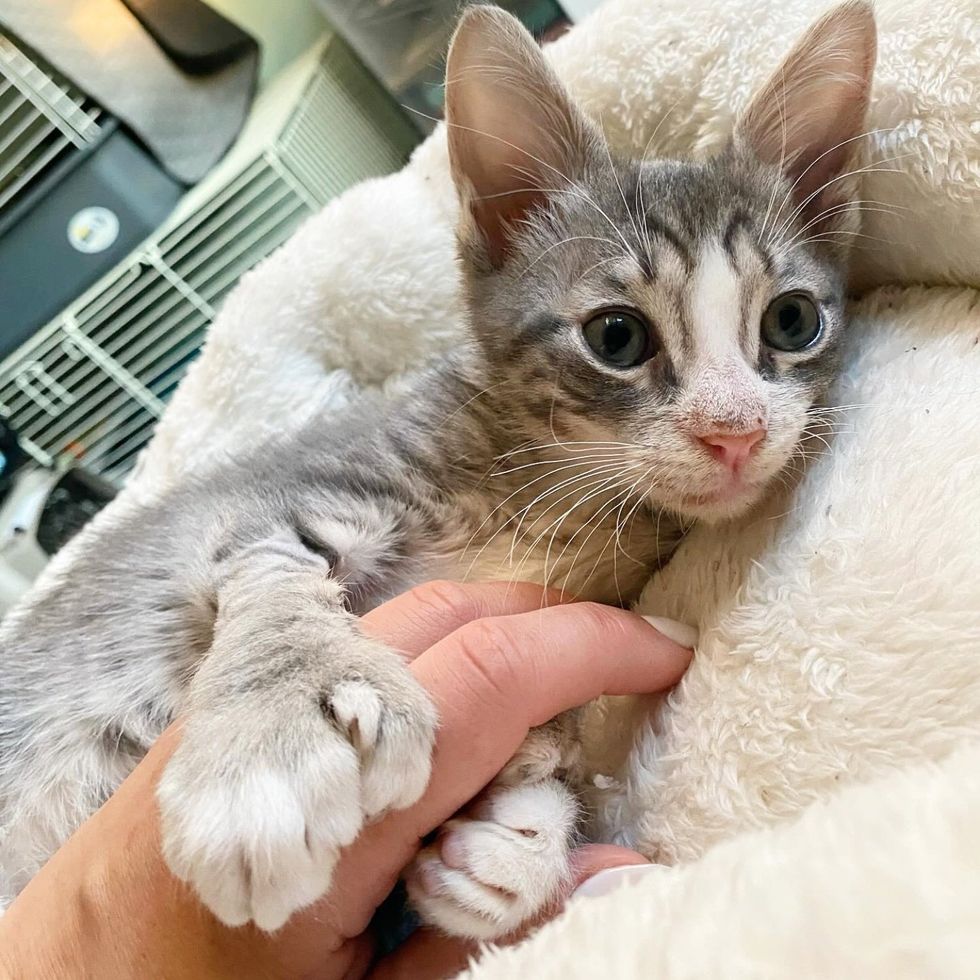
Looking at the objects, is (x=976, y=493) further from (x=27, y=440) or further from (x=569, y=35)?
(x=27, y=440)

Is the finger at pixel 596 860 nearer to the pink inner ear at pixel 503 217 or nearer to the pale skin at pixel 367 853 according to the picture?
the pale skin at pixel 367 853

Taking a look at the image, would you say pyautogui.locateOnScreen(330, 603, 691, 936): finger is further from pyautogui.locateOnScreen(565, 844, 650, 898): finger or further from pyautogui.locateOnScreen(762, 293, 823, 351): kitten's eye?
pyautogui.locateOnScreen(762, 293, 823, 351): kitten's eye

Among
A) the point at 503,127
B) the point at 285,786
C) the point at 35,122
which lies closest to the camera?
the point at 285,786

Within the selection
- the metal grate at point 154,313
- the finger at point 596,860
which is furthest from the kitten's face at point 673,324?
the metal grate at point 154,313

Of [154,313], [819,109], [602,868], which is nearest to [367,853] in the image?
[602,868]

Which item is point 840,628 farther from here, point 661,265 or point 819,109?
point 819,109

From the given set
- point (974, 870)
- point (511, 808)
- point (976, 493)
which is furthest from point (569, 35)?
point (974, 870)
